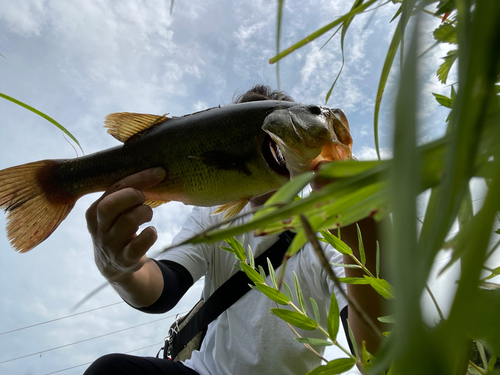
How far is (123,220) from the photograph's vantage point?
898 millimetres

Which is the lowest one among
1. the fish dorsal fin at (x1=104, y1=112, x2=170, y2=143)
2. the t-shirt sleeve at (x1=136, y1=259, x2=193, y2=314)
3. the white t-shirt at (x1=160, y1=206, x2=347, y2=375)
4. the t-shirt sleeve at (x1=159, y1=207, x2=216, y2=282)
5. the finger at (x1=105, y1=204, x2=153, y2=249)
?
the white t-shirt at (x1=160, y1=206, x2=347, y2=375)

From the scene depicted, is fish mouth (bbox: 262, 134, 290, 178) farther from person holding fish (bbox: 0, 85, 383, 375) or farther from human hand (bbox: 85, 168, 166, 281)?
human hand (bbox: 85, 168, 166, 281)

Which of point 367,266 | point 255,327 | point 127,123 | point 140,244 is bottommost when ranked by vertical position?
point 255,327

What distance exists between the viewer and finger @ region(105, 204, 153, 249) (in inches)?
35.3

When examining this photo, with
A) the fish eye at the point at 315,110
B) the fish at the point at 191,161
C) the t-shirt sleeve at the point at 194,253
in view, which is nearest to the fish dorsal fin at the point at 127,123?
the fish at the point at 191,161

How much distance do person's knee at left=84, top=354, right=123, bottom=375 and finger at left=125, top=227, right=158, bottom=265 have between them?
632 mm

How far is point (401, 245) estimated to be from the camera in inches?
2.7

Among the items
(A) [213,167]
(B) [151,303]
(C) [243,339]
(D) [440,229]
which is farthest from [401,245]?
(C) [243,339]

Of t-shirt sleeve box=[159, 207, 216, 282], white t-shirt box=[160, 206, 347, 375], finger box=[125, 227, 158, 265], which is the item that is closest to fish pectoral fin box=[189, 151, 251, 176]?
finger box=[125, 227, 158, 265]

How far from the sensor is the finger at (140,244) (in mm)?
933

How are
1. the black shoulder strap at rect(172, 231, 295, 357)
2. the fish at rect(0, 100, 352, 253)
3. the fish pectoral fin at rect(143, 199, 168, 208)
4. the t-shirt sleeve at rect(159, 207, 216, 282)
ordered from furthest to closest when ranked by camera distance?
the t-shirt sleeve at rect(159, 207, 216, 282) → the black shoulder strap at rect(172, 231, 295, 357) → the fish pectoral fin at rect(143, 199, 168, 208) → the fish at rect(0, 100, 352, 253)

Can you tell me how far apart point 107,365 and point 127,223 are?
31.2 inches

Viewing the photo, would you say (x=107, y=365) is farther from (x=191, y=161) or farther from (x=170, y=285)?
(x=191, y=161)

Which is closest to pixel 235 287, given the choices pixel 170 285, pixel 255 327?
pixel 255 327
